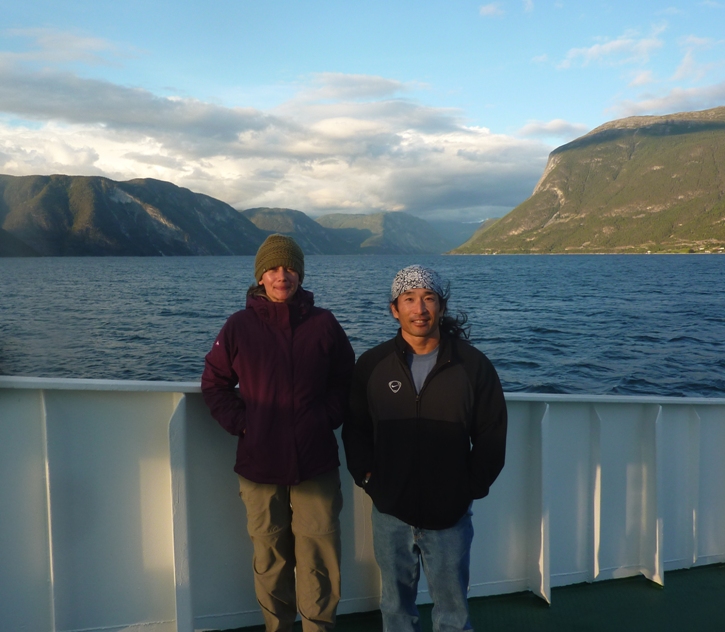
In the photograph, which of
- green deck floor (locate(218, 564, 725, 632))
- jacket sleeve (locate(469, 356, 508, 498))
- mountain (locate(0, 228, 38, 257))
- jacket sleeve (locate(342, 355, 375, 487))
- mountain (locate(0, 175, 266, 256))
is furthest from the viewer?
mountain (locate(0, 175, 266, 256))

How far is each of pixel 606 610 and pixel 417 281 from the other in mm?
2050

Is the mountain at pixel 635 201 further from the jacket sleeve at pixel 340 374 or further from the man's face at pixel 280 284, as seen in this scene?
the man's face at pixel 280 284

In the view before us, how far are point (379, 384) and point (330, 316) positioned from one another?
42 cm

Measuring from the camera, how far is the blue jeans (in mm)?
2277

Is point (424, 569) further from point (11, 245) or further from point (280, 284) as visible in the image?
point (11, 245)

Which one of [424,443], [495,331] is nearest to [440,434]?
[424,443]

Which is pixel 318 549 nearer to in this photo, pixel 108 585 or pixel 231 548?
pixel 231 548

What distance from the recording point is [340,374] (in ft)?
8.33

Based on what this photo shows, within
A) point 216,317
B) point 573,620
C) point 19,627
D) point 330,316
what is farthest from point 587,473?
point 216,317

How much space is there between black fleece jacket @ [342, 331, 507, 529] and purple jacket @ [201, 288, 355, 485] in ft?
0.85

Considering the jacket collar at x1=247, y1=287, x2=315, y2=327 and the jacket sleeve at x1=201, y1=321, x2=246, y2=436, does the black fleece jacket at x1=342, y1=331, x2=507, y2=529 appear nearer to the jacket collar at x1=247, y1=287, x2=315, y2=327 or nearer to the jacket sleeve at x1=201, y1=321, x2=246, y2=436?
the jacket collar at x1=247, y1=287, x2=315, y2=327

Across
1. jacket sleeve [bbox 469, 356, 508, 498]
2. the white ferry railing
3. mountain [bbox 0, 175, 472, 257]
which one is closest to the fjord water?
the white ferry railing

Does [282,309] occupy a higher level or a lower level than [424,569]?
higher

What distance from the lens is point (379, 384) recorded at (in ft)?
7.55
